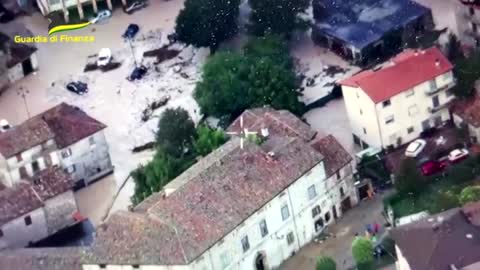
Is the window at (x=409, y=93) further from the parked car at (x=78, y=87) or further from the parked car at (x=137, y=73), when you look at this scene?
the parked car at (x=78, y=87)

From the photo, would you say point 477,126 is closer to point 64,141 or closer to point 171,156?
point 171,156

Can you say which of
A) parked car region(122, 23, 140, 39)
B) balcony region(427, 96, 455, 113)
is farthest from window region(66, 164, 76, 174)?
balcony region(427, 96, 455, 113)

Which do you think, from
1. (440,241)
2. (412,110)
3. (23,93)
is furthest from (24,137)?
(440,241)

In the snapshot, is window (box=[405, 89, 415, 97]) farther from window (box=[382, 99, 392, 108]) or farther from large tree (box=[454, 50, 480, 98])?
large tree (box=[454, 50, 480, 98])

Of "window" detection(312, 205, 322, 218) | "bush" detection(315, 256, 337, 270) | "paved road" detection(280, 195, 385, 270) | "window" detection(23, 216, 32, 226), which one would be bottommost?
"paved road" detection(280, 195, 385, 270)

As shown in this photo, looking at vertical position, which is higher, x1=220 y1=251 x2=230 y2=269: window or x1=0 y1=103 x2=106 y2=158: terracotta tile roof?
x1=0 y1=103 x2=106 y2=158: terracotta tile roof

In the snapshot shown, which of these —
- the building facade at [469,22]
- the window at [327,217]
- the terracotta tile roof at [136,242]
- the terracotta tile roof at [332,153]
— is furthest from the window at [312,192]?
the building facade at [469,22]

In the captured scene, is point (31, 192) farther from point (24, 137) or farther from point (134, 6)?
point (134, 6)
